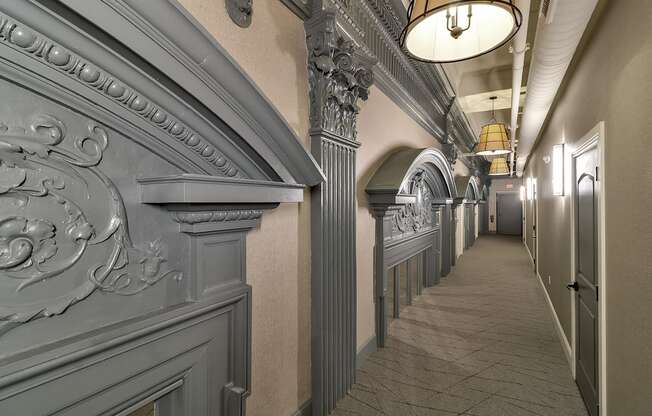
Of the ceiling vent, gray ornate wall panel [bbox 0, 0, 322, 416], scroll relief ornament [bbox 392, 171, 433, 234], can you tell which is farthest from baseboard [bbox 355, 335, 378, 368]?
the ceiling vent

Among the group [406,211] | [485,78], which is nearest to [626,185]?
[406,211]

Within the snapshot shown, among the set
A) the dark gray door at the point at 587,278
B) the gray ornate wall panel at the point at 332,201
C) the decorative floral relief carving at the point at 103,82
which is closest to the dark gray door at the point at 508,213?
the dark gray door at the point at 587,278

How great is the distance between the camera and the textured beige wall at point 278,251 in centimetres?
159

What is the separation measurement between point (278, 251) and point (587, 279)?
2312 millimetres

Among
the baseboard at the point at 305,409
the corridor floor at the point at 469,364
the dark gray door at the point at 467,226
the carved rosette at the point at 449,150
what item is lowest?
the corridor floor at the point at 469,364

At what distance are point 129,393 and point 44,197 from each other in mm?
694

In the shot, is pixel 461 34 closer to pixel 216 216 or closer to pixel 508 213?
pixel 216 216

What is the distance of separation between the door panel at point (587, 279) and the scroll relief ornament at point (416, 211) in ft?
5.13

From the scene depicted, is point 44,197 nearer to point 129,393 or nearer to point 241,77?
point 129,393

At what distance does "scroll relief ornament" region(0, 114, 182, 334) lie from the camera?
0.82m

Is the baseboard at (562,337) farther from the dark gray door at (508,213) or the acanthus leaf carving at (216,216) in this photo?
the dark gray door at (508,213)

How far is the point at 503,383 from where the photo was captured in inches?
98.8

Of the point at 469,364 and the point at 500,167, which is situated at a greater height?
the point at 500,167

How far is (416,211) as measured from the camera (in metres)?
4.23
